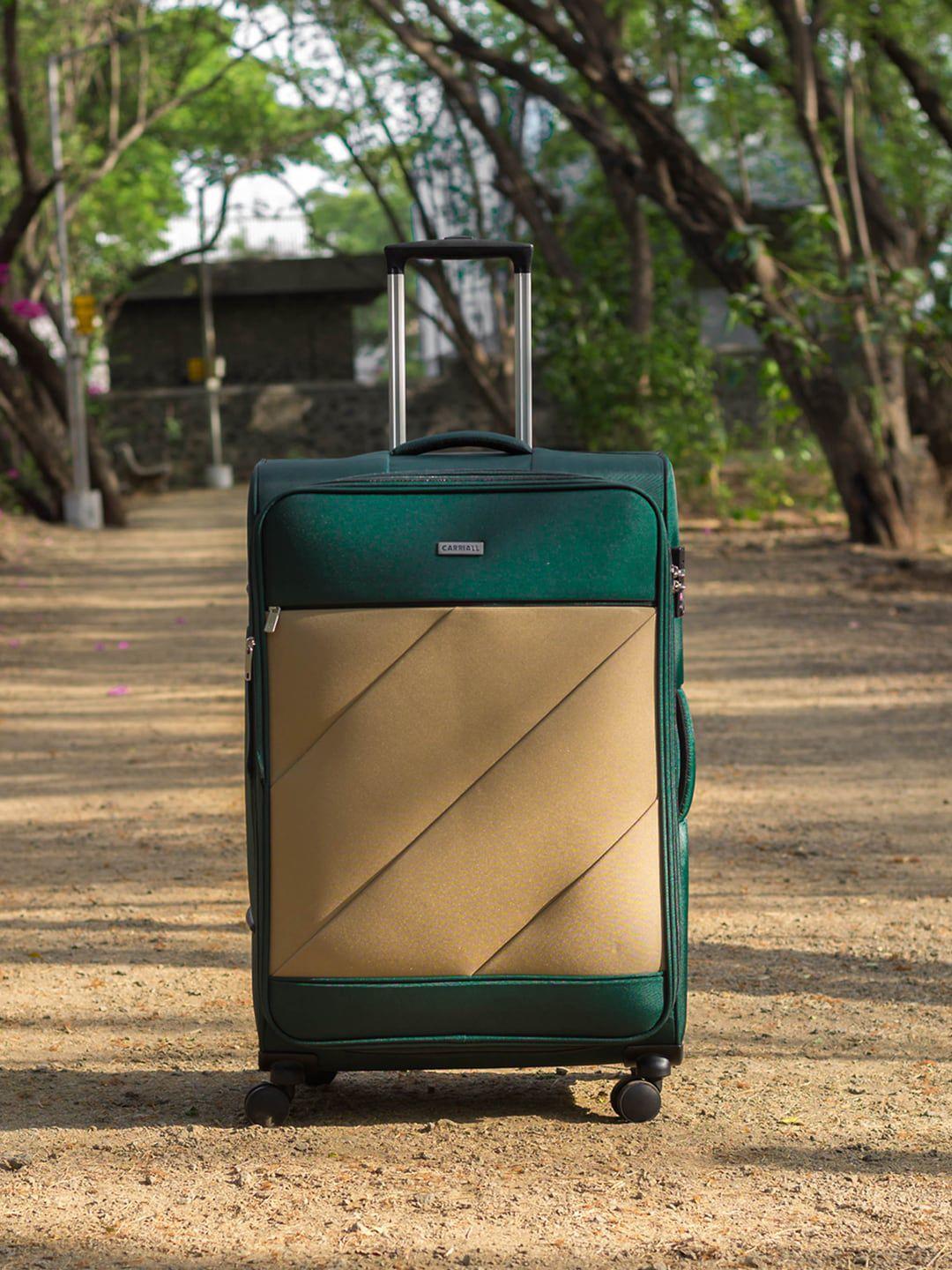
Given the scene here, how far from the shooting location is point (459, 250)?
306 cm

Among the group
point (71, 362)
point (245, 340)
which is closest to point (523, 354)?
point (71, 362)

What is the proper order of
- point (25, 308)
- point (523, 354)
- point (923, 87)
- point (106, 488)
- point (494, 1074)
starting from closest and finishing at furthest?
point (523, 354)
point (494, 1074)
point (923, 87)
point (25, 308)
point (106, 488)

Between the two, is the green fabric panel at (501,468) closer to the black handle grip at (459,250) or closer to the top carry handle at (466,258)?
the top carry handle at (466,258)

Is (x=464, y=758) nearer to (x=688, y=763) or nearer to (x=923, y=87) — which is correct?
(x=688, y=763)

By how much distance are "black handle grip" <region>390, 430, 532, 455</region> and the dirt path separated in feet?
3.66

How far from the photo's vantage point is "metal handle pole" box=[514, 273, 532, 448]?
3.16 metres

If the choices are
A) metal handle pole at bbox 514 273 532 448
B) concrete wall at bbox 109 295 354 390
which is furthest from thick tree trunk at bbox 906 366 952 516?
concrete wall at bbox 109 295 354 390

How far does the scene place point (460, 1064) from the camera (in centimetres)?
291

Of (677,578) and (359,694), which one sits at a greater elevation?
(677,578)

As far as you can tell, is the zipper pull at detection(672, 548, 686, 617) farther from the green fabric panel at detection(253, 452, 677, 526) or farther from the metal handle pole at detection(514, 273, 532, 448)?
the metal handle pole at detection(514, 273, 532, 448)

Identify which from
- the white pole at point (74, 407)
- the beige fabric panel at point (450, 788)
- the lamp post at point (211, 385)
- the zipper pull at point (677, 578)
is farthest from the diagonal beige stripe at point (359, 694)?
the lamp post at point (211, 385)

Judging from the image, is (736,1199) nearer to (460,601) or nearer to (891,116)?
(460,601)

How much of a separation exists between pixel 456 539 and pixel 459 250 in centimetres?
55

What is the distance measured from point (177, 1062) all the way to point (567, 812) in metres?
0.99
